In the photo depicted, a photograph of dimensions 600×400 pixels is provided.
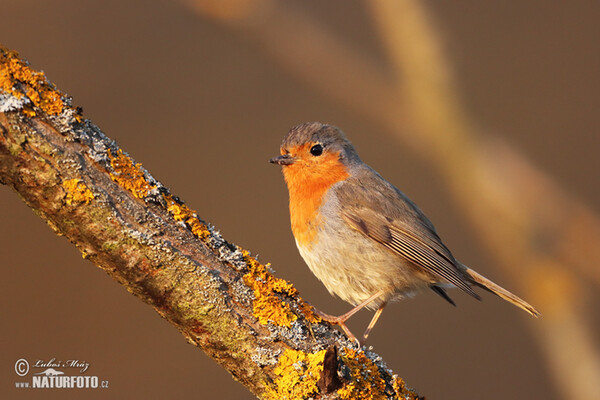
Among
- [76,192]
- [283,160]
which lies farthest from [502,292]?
[76,192]

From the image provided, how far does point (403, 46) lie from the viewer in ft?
7.70

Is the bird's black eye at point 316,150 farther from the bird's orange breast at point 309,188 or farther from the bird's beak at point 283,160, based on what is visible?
the bird's beak at point 283,160

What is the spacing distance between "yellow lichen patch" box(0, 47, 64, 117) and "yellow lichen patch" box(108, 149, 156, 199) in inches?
8.9

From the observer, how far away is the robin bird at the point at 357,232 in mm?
3455

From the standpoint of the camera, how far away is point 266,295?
83.5 inches

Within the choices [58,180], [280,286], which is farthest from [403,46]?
[58,180]

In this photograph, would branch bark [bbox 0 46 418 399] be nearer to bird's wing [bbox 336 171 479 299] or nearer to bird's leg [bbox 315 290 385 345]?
bird's leg [bbox 315 290 385 345]

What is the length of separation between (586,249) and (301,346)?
3.99 ft

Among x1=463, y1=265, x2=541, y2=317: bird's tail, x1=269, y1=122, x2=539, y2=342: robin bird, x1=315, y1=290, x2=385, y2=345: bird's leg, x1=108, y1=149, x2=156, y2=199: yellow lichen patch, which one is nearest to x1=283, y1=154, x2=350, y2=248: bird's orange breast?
x1=269, y1=122, x2=539, y2=342: robin bird

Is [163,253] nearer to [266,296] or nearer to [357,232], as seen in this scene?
[266,296]

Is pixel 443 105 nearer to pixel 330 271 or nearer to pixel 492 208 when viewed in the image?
pixel 492 208

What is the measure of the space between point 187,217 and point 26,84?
2.13 ft

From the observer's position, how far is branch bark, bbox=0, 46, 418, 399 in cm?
172

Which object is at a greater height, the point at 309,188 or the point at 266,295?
the point at 309,188
